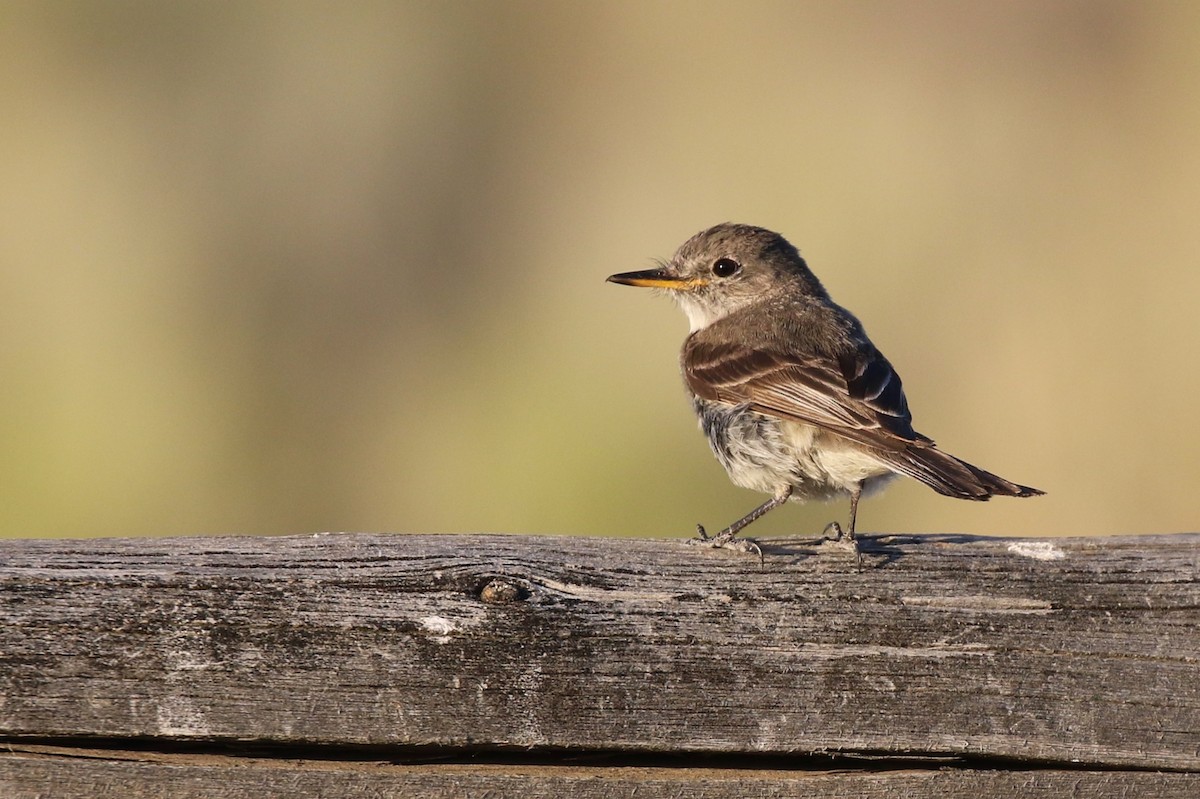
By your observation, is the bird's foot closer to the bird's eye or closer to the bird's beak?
the bird's beak

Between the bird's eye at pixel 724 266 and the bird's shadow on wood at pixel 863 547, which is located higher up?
the bird's eye at pixel 724 266

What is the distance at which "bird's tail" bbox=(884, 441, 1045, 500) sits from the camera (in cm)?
413

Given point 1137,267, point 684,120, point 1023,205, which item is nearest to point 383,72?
point 684,120

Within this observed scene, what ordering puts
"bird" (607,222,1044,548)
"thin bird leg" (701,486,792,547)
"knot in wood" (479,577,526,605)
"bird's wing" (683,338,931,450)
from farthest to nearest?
"bird's wing" (683,338,931,450)
"bird" (607,222,1044,548)
"thin bird leg" (701,486,792,547)
"knot in wood" (479,577,526,605)

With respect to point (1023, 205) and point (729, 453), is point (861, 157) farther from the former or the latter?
point (729, 453)

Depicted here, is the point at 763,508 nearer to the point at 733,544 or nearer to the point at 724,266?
A: the point at 733,544

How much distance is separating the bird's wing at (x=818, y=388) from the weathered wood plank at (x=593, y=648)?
1.93 meters

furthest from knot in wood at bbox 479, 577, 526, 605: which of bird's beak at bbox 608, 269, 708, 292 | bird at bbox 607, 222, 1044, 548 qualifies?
bird's beak at bbox 608, 269, 708, 292

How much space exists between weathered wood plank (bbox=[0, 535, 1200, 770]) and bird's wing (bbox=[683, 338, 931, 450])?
1.93m

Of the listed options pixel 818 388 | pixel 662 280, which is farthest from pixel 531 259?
pixel 818 388

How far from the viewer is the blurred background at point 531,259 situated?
8016 millimetres

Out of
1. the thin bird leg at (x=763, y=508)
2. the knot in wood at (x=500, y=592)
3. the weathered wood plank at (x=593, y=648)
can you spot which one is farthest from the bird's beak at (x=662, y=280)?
the knot in wood at (x=500, y=592)

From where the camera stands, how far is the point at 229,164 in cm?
945

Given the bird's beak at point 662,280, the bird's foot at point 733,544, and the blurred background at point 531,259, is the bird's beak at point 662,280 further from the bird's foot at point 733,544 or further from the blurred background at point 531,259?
the bird's foot at point 733,544
